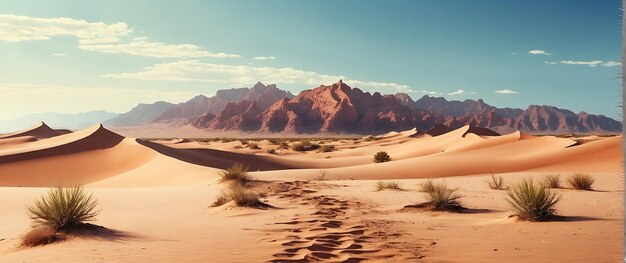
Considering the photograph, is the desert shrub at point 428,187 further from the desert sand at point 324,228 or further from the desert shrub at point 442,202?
the desert shrub at point 442,202

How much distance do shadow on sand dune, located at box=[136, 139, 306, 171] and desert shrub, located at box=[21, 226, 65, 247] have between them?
25.2m

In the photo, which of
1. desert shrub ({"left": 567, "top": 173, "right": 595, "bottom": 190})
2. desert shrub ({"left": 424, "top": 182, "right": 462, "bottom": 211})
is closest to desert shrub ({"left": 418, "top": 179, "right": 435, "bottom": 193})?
desert shrub ({"left": 424, "top": 182, "right": 462, "bottom": 211})

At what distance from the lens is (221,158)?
118ft

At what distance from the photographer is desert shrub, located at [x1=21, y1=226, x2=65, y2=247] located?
25.2 ft

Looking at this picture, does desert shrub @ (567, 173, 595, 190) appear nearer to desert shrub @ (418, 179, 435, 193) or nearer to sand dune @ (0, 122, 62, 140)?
desert shrub @ (418, 179, 435, 193)

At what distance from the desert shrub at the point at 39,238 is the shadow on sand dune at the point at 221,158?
2520 cm

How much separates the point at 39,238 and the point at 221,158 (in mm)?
28218

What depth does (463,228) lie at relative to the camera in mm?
9109

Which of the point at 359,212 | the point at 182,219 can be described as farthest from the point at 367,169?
the point at 182,219

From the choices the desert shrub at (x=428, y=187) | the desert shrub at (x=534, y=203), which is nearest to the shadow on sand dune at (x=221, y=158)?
the desert shrub at (x=428, y=187)

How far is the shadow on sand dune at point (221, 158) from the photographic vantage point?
33.8 metres

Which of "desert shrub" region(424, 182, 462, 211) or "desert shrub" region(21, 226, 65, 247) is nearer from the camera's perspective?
"desert shrub" region(21, 226, 65, 247)

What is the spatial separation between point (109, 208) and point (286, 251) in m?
7.02

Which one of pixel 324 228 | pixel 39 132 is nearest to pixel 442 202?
pixel 324 228
